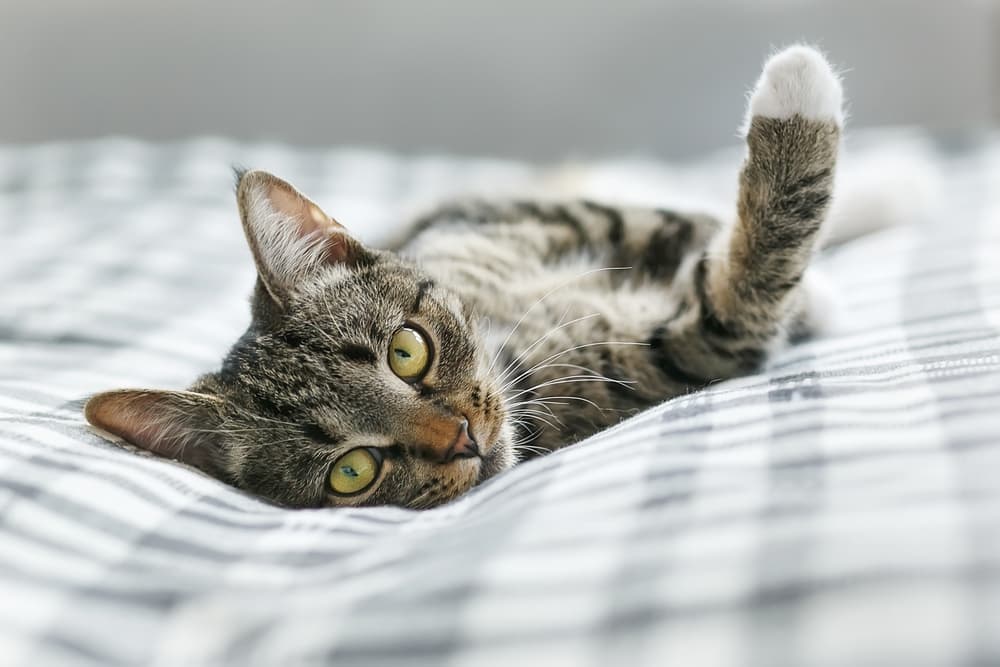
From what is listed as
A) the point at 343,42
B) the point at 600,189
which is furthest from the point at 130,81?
the point at 600,189

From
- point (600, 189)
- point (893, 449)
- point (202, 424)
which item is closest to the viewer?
point (893, 449)

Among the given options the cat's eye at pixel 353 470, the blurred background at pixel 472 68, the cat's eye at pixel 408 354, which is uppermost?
the blurred background at pixel 472 68

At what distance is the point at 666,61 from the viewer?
9.37 feet

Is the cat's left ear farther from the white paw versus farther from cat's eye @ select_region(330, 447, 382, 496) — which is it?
the white paw

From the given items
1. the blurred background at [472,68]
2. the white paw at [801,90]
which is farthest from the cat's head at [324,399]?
the blurred background at [472,68]

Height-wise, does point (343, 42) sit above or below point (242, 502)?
above

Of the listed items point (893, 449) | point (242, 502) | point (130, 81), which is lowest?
point (242, 502)

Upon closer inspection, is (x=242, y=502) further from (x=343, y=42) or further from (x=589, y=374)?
(x=343, y=42)

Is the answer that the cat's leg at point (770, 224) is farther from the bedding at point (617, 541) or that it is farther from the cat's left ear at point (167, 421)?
the cat's left ear at point (167, 421)

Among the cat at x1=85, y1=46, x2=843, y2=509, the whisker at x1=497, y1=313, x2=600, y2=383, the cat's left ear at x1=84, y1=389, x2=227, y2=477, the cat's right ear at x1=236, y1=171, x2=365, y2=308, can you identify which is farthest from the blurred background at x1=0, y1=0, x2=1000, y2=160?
the cat's left ear at x1=84, y1=389, x2=227, y2=477

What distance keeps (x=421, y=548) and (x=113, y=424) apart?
471mm

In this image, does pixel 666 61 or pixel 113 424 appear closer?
pixel 113 424

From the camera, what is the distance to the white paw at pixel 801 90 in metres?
1.13

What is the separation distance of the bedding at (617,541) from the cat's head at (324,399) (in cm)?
7
